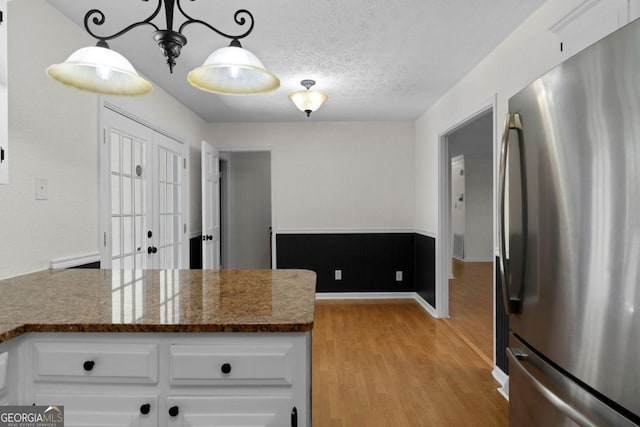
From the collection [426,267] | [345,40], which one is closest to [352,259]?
[426,267]

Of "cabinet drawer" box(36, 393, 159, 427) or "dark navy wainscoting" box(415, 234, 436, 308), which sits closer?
"cabinet drawer" box(36, 393, 159, 427)

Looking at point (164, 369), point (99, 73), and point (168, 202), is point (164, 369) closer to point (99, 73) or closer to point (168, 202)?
point (99, 73)

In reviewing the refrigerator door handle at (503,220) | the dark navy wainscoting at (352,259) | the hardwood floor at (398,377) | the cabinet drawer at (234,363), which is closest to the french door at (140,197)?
the dark navy wainscoting at (352,259)

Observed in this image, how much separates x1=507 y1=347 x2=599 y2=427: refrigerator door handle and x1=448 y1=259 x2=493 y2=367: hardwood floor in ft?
5.91

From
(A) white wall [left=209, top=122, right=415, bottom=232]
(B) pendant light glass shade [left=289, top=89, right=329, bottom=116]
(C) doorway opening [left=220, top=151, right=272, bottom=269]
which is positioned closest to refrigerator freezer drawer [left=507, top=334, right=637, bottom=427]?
(B) pendant light glass shade [left=289, top=89, right=329, bottom=116]

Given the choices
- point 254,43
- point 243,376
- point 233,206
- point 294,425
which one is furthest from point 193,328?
point 233,206

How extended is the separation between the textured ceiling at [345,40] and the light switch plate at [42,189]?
3.29ft

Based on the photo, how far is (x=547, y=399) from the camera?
116 cm

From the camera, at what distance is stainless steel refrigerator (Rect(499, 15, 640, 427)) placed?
0.88 meters

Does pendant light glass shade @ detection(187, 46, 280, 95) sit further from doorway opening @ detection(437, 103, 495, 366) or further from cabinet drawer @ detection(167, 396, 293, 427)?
doorway opening @ detection(437, 103, 495, 366)

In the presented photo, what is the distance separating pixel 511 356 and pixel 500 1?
190cm

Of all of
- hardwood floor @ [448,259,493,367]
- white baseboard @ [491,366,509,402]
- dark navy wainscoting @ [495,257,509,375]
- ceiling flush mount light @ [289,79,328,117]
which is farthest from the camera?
hardwood floor @ [448,259,493,367]

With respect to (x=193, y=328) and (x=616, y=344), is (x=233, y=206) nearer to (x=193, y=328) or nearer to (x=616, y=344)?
(x=193, y=328)

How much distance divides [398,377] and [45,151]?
2.67 meters
